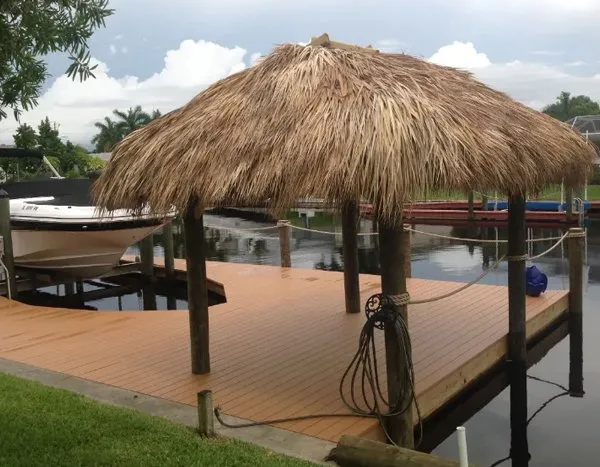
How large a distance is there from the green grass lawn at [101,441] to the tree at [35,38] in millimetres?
2215

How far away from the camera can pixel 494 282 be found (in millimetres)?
12594

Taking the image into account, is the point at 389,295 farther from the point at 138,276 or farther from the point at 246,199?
the point at 138,276

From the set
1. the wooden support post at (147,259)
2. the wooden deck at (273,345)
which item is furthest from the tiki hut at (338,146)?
the wooden support post at (147,259)

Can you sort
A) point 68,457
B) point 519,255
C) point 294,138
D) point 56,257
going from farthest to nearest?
1. point 56,257
2. point 519,255
3. point 294,138
4. point 68,457

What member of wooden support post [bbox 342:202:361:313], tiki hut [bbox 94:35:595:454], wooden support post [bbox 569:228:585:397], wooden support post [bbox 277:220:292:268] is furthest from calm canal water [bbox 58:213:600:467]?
wooden support post [bbox 277:220:292:268]

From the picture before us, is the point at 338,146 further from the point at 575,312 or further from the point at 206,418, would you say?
the point at 575,312

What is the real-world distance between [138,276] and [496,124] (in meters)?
10.2

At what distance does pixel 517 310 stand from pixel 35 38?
550cm

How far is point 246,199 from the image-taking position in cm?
471

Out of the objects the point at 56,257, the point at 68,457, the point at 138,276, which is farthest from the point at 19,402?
the point at 138,276

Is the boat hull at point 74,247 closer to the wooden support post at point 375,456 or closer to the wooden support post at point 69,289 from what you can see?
the wooden support post at point 69,289

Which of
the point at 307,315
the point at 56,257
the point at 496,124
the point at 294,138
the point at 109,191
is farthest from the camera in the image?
the point at 56,257

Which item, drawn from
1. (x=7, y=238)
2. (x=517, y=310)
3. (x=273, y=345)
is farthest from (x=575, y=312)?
(x=7, y=238)

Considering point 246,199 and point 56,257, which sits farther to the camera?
point 56,257
